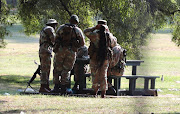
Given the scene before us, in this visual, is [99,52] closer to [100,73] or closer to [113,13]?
[100,73]

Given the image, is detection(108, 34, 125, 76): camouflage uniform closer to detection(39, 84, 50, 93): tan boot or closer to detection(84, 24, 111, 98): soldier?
detection(84, 24, 111, 98): soldier

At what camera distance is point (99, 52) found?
995cm

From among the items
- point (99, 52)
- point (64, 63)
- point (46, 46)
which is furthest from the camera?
point (46, 46)

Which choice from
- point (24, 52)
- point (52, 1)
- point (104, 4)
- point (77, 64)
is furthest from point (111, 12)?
point (24, 52)

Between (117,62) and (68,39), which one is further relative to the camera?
(117,62)

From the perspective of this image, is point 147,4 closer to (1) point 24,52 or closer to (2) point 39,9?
(2) point 39,9

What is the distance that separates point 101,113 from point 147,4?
9832 millimetres

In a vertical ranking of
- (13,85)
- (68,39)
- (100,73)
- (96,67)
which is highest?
(68,39)

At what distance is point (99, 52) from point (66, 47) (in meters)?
0.85

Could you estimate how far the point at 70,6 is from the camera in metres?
17.4

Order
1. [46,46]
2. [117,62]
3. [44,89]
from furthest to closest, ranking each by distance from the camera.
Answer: [117,62], [44,89], [46,46]

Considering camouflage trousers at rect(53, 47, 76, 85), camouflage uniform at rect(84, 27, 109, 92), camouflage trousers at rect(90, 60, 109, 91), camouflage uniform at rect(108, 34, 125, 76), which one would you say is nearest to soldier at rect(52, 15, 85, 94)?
camouflage trousers at rect(53, 47, 76, 85)

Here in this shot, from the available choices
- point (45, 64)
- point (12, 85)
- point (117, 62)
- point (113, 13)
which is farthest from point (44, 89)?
point (113, 13)

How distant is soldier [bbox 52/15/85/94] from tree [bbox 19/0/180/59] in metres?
5.61
